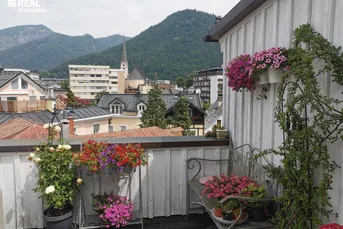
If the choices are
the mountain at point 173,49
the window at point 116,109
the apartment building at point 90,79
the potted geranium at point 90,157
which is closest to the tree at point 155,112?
the window at point 116,109

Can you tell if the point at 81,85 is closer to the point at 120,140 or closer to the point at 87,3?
the point at 87,3

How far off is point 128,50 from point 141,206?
7538cm

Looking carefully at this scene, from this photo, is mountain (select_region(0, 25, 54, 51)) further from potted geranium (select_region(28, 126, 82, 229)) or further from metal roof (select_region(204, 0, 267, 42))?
potted geranium (select_region(28, 126, 82, 229))

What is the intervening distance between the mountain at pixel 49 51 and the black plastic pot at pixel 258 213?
218ft

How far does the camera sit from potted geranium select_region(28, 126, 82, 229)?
2.05 metres

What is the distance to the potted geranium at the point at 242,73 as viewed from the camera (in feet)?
6.25

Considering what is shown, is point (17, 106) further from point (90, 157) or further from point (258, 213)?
point (258, 213)

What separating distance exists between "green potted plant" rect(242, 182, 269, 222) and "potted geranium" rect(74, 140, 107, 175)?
1.22 metres

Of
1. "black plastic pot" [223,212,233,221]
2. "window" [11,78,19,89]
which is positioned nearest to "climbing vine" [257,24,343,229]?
"black plastic pot" [223,212,233,221]

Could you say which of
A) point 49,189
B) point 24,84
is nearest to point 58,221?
point 49,189

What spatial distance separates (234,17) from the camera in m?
2.30

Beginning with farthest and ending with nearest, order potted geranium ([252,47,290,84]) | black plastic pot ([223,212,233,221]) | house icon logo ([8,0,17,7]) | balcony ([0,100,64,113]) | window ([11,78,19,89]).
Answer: window ([11,78,19,89]) < balcony ([0,100,64,113]) < house icon logo ([8,0,17,7]) < black plastic pot ([223,212,233,221]) < potted geranium ([252,47,290,84])

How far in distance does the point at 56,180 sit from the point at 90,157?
0.35 m

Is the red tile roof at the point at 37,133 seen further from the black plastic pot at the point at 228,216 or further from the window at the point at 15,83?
the window at the point at 15,83
